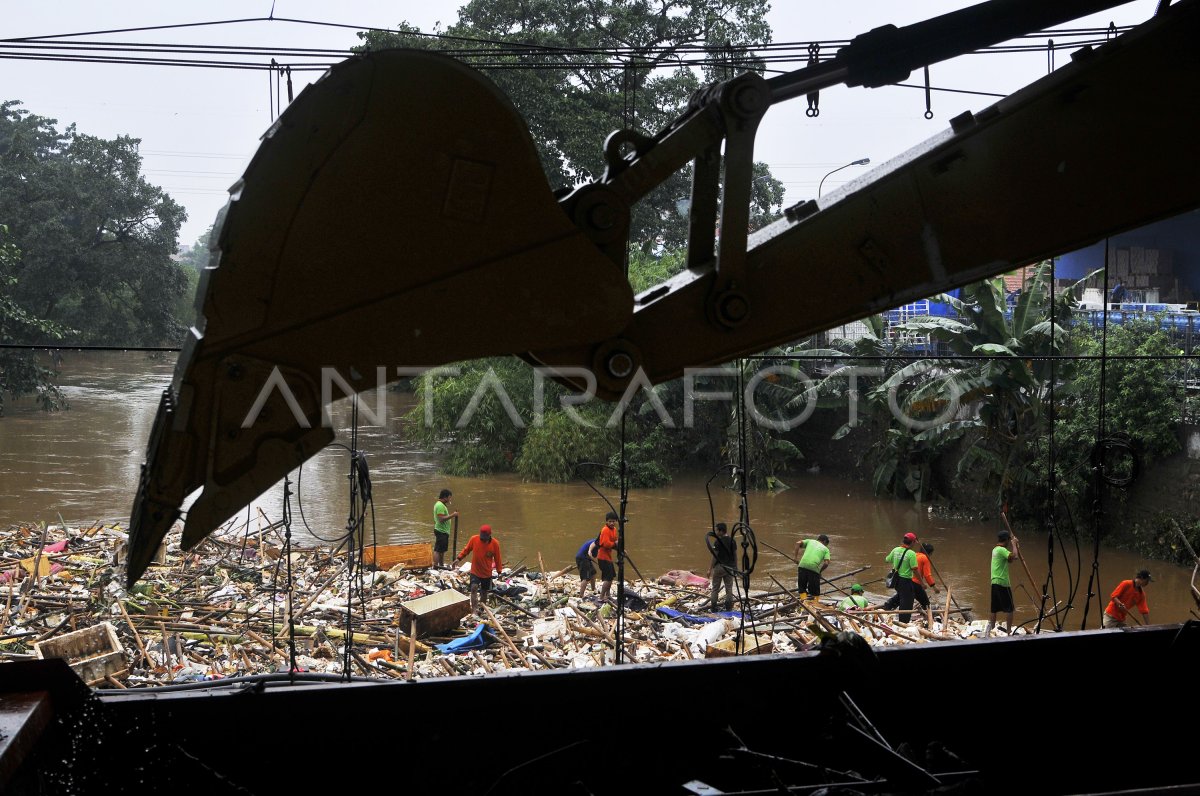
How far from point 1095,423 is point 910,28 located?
15532mm

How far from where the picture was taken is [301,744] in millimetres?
2836

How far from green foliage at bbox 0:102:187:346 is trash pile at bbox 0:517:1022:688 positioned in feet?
28.5

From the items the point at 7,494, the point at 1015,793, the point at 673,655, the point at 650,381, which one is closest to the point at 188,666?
the point at 673,655

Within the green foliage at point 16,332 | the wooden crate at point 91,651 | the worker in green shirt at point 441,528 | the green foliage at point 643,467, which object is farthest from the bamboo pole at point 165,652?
the green foliage at point 643,467

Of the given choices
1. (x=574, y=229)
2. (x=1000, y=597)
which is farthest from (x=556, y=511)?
(x=574, y=229)

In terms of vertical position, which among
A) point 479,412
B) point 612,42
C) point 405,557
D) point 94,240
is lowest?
point 405,557

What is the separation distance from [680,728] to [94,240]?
21.9 meters

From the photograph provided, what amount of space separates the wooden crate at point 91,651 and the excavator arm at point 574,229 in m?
8.25

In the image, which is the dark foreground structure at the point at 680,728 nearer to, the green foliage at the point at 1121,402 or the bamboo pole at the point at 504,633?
the bamboo pole at the point at 504,633

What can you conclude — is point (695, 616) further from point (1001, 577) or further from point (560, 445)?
point (560, 445)

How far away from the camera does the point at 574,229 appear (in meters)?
1.85

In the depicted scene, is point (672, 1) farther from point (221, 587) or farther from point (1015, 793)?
point (1015, 793)

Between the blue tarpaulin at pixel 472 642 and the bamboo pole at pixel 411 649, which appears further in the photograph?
the blue tarpaulin at pixel 472 642

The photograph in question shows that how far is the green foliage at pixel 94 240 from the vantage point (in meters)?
20.4
